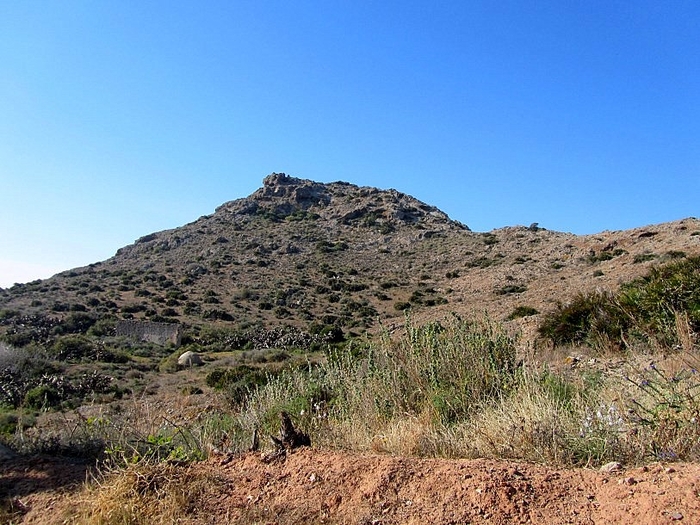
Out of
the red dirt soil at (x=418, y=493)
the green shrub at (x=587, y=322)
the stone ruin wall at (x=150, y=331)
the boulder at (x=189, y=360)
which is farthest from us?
the stone ruin wall at (x=150, y=331)

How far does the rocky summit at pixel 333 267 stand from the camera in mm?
31600

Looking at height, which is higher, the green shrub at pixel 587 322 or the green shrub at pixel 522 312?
the green shrub at pixel 587 322

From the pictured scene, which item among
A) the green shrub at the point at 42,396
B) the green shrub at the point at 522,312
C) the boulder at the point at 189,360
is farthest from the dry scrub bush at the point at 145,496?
the boulder at the point at 189,360

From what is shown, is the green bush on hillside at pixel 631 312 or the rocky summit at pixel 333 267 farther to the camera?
the rocky summit at pixel 333 267

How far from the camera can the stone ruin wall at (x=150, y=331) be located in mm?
31192

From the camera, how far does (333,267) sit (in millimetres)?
50344

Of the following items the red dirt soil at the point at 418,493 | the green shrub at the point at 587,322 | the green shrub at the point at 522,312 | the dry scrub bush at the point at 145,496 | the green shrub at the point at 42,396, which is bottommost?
the green shrub at the point at 42,396

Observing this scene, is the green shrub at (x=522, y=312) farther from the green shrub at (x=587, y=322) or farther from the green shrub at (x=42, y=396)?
the green shrub at (x=42, y=396)

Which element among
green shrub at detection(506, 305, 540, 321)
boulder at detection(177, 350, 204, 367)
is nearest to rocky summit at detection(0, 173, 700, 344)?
green shrub at detection(506, 305, 540, 321)

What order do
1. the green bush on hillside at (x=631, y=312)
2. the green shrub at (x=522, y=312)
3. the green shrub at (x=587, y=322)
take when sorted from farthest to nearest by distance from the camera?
1. the green shrub at (x=522, y=312)
2. the green shrub at (x=587, y=322)
3. the green bush on hillside at (x=631, y=312)

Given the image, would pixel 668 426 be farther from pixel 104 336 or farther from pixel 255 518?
pixel 104 336

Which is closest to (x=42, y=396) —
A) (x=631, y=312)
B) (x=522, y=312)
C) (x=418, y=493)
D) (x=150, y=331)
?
(x=522, y=312)

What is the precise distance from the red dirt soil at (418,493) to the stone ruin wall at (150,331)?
2924 centimetres

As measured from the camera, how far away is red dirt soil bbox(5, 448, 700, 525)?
7.63ft
